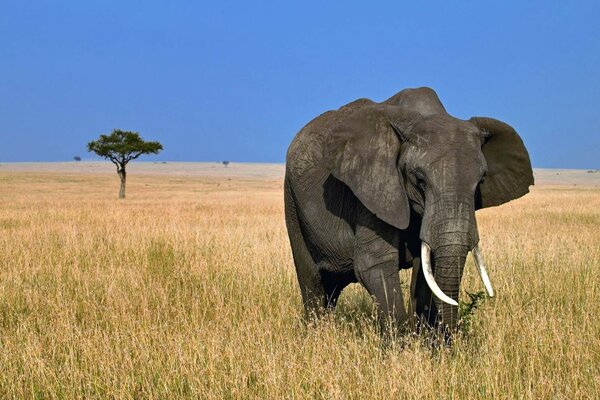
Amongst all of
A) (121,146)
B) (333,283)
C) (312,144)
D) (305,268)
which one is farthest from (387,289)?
(121,146)

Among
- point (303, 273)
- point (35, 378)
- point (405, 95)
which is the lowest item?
point (35, 378)

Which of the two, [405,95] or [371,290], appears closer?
[371,290]

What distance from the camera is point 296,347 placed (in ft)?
16.3

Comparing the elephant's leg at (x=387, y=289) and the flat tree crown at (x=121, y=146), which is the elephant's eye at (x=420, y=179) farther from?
the flat tree crown at (x=121, y=146)

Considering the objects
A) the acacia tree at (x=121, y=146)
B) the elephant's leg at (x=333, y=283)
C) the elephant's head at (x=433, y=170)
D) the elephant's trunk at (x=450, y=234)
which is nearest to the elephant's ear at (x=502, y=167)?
the elephant's head at (x=433, y=170)

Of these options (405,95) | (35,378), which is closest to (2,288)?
(35,378)

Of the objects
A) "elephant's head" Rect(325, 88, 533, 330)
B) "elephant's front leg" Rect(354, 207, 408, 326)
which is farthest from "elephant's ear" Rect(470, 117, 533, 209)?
"elephant's front leg" Rect(354, 207, 408, 326)

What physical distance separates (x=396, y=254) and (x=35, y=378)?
2.95 m

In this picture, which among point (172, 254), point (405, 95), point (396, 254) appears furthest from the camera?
point (172, 254)

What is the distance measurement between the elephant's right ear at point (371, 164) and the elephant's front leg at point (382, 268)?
0.27 m

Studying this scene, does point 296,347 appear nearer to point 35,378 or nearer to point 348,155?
point 348,155

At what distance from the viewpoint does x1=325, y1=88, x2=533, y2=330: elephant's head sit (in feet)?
13.6

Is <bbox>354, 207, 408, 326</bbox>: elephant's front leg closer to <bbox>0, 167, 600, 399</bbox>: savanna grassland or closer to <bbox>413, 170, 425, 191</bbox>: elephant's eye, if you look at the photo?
<bbox>0, 167, 600, 399</bbox>: savanna grassland

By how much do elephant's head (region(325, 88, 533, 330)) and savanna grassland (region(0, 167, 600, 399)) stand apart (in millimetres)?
628
